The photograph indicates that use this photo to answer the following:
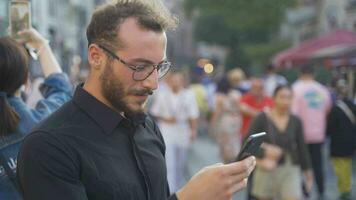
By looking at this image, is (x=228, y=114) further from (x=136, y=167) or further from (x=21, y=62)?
(x=136, y=167)

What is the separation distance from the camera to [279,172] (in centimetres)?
649

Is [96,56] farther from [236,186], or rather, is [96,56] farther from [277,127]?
[277,127]

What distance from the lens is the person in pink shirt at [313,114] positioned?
8914 mm

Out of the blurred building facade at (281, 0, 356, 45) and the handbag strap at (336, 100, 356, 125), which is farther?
the blurred building facade at (281, 0, 356, 45)

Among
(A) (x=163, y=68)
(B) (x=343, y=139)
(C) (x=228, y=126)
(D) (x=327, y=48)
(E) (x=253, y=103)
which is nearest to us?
(A) (x=163, y=68)

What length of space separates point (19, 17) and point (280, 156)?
3743mm

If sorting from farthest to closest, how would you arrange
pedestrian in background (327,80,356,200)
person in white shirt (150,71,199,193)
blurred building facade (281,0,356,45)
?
blurred building facade (281,0,356,45)
person in white shirt (150,71,199,193)
pedestrian in background (327,80,356,200)

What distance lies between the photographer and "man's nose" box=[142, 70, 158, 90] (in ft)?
6.91

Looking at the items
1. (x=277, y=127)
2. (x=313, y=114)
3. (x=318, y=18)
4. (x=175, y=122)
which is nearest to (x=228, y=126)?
(x=175, y=122)

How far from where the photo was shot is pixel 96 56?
2.14 metres

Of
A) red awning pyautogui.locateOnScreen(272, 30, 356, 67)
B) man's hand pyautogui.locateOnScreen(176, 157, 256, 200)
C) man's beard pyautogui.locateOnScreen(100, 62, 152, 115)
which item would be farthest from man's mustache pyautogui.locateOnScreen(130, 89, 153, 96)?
red awning pyautogui.locateOnScreen(272, 30, 356, 67)

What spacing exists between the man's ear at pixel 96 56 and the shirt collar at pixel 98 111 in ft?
0.32

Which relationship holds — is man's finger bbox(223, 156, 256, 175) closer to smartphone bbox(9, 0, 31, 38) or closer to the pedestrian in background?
smartphone bbox(9, 0, 31, 38)

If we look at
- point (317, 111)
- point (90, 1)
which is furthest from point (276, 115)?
point (90, 1)
